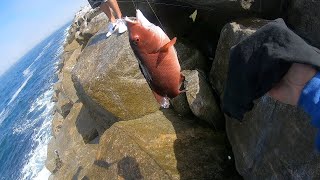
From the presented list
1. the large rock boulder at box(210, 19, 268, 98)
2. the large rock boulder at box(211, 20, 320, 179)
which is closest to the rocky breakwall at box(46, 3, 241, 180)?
the large rock boulder at box(210, 19, 268, 98)

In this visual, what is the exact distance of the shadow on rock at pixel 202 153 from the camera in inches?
230

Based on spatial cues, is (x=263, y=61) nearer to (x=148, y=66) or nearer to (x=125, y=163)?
(x=148, y=66)

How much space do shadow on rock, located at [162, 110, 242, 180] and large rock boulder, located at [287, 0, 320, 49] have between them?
227cm

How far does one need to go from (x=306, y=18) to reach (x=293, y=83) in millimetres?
3203

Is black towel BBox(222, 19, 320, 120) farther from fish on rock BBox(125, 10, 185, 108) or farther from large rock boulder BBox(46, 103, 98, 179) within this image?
large rock boulder BBox(46, 103, 98, 179)

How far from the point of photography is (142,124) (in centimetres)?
684

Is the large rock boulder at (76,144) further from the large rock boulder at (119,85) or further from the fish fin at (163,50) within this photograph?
the fish fin at (163,50)

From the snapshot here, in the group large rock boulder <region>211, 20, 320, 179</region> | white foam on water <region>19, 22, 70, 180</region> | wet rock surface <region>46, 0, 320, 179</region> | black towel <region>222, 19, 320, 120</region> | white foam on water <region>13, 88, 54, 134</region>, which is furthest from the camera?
white foam on water <region>13, 88, 54, 134</region>

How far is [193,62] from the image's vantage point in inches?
300

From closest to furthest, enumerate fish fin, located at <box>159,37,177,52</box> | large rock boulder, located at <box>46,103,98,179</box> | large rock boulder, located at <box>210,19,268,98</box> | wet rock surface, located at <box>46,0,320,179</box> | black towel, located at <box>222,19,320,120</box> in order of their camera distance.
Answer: black towel, located at <box>222,19,320,120</box>
fish fin, located at <box>159,37,177,52</box>
wet rock surface, located at <box>46,0,320,179</box>
large rock boulder, located at <box>210,19,268,98</box>
large rock boulder, located at <box>46,103,98,179</box>

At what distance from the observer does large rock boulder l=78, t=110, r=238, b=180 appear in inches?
230

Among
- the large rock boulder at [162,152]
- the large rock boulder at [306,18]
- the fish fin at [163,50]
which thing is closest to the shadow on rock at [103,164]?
the large rock boulder at [162,152]

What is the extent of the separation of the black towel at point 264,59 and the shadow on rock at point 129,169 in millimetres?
3644

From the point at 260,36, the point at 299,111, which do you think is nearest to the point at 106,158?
the point at 299,111
